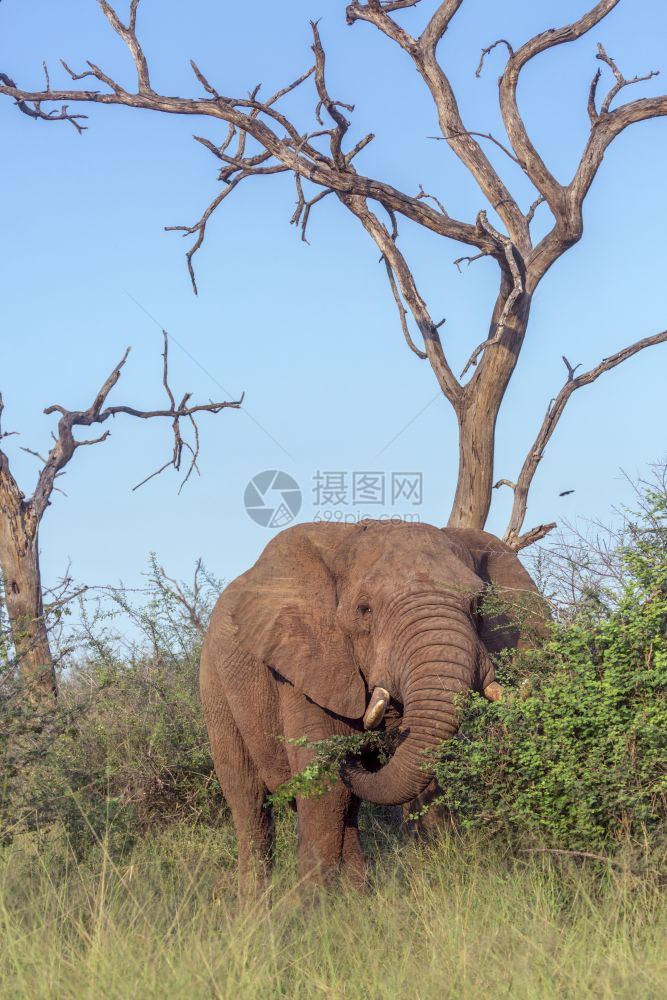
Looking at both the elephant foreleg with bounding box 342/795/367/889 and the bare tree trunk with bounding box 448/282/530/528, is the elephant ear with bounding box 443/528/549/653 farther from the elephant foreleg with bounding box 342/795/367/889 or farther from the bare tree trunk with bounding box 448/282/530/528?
the bare tree trunk with bounding box 448/282/530/528

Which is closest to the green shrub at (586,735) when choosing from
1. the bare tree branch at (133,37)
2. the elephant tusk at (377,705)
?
the elephant tusk at (377,705)

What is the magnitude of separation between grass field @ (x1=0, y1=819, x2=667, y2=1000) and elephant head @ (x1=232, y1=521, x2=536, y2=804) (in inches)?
29.2

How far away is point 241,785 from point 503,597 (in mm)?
2549

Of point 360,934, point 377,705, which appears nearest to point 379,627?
point 377,705

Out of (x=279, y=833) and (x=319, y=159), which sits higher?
(x=319, y=159)

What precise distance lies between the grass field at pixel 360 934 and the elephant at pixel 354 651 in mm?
559

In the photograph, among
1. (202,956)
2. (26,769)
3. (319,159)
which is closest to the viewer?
(202,956)

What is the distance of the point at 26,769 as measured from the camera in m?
8.60

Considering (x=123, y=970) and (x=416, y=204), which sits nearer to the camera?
(x=123, y=970)

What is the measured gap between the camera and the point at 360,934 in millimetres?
6059

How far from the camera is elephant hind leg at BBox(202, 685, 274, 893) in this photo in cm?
869

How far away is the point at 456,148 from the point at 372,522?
578cm

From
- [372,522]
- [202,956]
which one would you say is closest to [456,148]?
[372,522]

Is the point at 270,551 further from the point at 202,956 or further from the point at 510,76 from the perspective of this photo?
the point at 510,76
